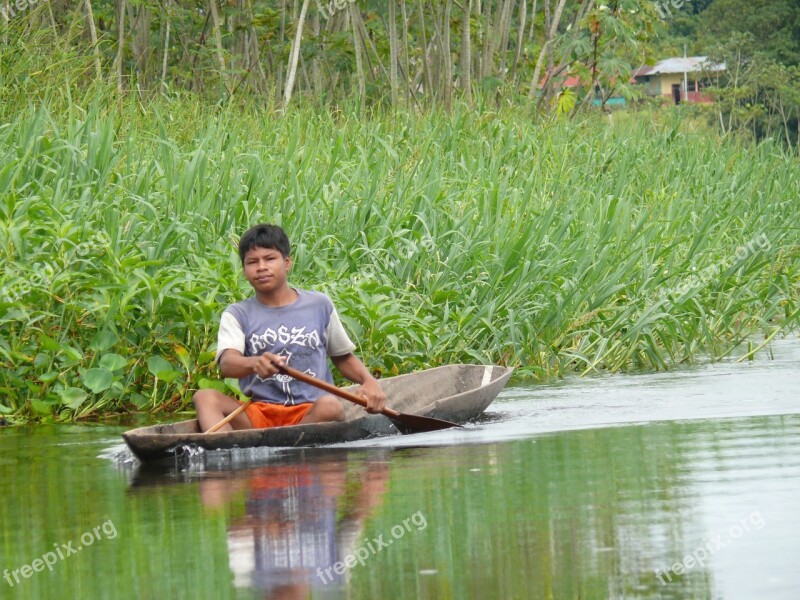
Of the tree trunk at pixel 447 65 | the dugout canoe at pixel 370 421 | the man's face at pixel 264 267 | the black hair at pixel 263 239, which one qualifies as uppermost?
the tree trunk at pixel 447 65

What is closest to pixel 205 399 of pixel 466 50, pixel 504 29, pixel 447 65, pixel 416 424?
pixel 416 424

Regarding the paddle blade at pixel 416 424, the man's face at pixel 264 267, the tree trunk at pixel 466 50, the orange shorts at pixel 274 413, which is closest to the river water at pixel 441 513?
the paddle blade at pixel 416 424

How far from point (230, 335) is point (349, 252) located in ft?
9.72

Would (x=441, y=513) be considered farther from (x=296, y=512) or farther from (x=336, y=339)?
(x=336, y=339)

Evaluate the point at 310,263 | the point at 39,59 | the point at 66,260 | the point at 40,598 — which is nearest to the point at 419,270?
the point at 310,263

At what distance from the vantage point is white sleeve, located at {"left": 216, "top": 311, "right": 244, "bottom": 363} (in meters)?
7.24

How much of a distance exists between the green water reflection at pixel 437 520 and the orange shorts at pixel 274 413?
33 centimetres

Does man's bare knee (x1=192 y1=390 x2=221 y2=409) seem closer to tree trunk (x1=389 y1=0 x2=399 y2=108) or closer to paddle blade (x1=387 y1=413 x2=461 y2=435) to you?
paddle blade (x1=387 y1=413 x2=461 y2=435)

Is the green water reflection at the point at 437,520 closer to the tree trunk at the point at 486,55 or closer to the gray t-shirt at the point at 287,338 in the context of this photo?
the gray t-shirt at the point at 287,338

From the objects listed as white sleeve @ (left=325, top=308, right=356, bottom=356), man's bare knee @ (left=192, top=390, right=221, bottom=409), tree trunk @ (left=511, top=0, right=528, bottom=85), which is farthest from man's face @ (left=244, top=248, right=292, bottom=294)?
tree trunk @ (left=511, top=0, right=528, bottom=85)

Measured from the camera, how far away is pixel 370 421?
775 centimetres

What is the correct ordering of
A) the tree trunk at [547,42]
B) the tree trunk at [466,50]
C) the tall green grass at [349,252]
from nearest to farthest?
the tall green grass at [349,252], the tree trunk at [466,50], the tree trunk at [547,42]

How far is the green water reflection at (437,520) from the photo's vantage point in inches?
165

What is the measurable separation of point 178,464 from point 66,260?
2.48 meters
